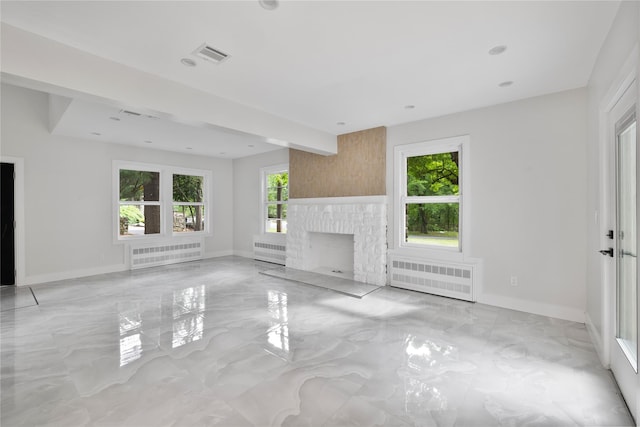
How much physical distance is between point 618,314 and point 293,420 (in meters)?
2.58

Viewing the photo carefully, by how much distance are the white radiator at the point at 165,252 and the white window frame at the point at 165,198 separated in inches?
6.6

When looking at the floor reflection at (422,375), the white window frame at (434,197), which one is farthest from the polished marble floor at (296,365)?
the white window frame at (434,197)

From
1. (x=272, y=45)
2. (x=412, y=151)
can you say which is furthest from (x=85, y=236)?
(x=412, y=151)

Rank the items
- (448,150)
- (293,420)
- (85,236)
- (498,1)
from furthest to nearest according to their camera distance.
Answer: (85,236), (448,150), (498,1), (293,420)

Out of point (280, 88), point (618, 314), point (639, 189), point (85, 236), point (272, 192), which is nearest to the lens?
point (639, 189)

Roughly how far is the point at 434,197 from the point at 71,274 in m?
6.66

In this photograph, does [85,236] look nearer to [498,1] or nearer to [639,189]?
[498,1]

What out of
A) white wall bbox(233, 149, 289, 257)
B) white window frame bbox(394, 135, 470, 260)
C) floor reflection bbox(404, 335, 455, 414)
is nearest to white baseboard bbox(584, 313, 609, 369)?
floor reflection bbox(404, 335, 455, 414)

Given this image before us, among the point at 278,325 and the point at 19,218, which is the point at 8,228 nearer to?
the point at 19,218

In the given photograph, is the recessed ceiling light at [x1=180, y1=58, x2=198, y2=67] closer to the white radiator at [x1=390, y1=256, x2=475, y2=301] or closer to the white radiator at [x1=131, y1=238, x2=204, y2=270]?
the white radiator at [x1=390, y1=256, x2=475, y2=301]

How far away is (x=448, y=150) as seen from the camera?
4.41 meters

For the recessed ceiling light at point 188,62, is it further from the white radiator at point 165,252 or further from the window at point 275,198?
the white radiator at point 165,252

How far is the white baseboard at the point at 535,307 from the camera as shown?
3373 mm

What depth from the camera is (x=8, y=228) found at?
15.9 ft
